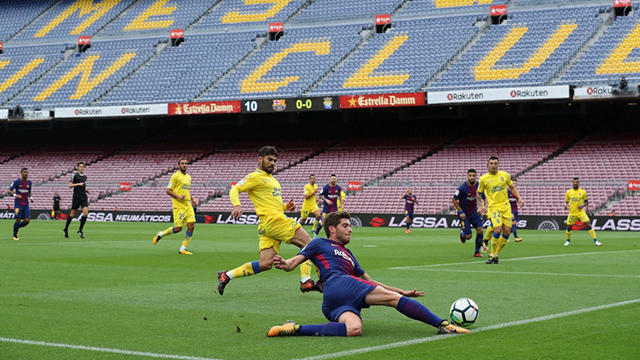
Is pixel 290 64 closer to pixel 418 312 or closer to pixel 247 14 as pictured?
pixel 247 14

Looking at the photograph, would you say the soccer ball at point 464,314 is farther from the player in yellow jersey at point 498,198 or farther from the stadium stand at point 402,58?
the stadium stand at point 402,58

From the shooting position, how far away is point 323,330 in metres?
7.15

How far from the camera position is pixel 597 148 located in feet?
135

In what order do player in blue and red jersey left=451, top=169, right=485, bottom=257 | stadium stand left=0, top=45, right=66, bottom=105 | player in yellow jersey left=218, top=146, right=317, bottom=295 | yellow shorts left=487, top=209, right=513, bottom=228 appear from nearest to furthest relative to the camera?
player in yellow jersey left=218, top=146, right=317, bottom=295 → yellow shorts left=487, top=209, right=513, bottom=228 → player in blue and red jersey left=451, top=169, right=485, bottom=257 → stadium stand left=0, top=45, right=66, bottom=105

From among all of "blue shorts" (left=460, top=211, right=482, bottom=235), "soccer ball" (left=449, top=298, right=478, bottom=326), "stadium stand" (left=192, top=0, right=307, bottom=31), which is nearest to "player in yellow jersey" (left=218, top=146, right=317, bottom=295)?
"soccer ball" (left=449, top=298, right=478, bottom=326)

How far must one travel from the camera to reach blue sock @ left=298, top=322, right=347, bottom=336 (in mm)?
7145

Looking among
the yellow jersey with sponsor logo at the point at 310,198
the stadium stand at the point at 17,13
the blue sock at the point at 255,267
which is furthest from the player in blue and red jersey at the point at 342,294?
the stadium stand at the point at 17,13

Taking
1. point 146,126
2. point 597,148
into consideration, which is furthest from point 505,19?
point 146,126

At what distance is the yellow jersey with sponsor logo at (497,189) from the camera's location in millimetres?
16719

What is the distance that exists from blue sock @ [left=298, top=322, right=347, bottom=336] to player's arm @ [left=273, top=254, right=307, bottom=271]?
2.22 ft

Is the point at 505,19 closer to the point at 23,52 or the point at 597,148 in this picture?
the point at 597,148

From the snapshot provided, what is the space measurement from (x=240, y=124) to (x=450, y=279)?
126ft

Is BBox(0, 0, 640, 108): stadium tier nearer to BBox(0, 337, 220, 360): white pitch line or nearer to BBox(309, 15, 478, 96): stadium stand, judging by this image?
BBox(309, 15, 478, 96): stadium stand

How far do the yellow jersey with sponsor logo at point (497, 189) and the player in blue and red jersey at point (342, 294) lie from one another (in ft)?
30.1
